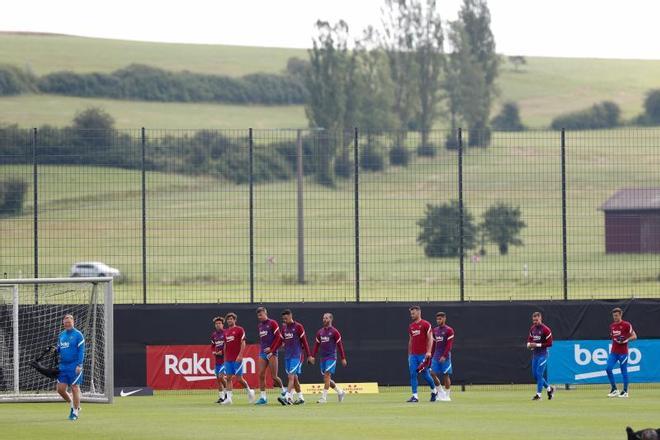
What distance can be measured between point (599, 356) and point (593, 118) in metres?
106

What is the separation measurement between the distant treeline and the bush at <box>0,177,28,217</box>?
94.0 meters

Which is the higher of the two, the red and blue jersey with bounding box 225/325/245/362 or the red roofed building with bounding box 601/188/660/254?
the red roofed building with bounding box 601/188/660/254

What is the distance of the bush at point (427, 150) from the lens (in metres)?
44.5

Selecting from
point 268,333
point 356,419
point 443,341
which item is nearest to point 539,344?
point 443,341

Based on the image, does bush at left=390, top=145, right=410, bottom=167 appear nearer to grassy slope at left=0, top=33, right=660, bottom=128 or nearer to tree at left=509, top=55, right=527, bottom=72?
grassy slope at left=0, top=33, right=660, bottom=128

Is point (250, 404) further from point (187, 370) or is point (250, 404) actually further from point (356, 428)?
point (356, 428)

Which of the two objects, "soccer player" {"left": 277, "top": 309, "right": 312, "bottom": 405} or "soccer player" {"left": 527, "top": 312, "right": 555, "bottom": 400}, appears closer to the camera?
"soccer player" {"left": 277, "top": 309, "right": 312, "bottom": 405}

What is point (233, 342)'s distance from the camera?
27062 mm

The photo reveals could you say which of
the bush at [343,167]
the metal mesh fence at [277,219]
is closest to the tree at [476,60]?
the metal mesh fence at [277,219]

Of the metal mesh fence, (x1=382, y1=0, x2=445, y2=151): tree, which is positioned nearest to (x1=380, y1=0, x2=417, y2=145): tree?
(x1=382, y1=0, x2=445, y2=151): tree

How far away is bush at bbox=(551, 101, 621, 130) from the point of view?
131 m

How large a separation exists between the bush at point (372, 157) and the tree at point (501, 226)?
4.01 metres

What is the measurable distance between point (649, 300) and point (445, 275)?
1830cm

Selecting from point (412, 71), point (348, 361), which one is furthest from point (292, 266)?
point (412, 71)
